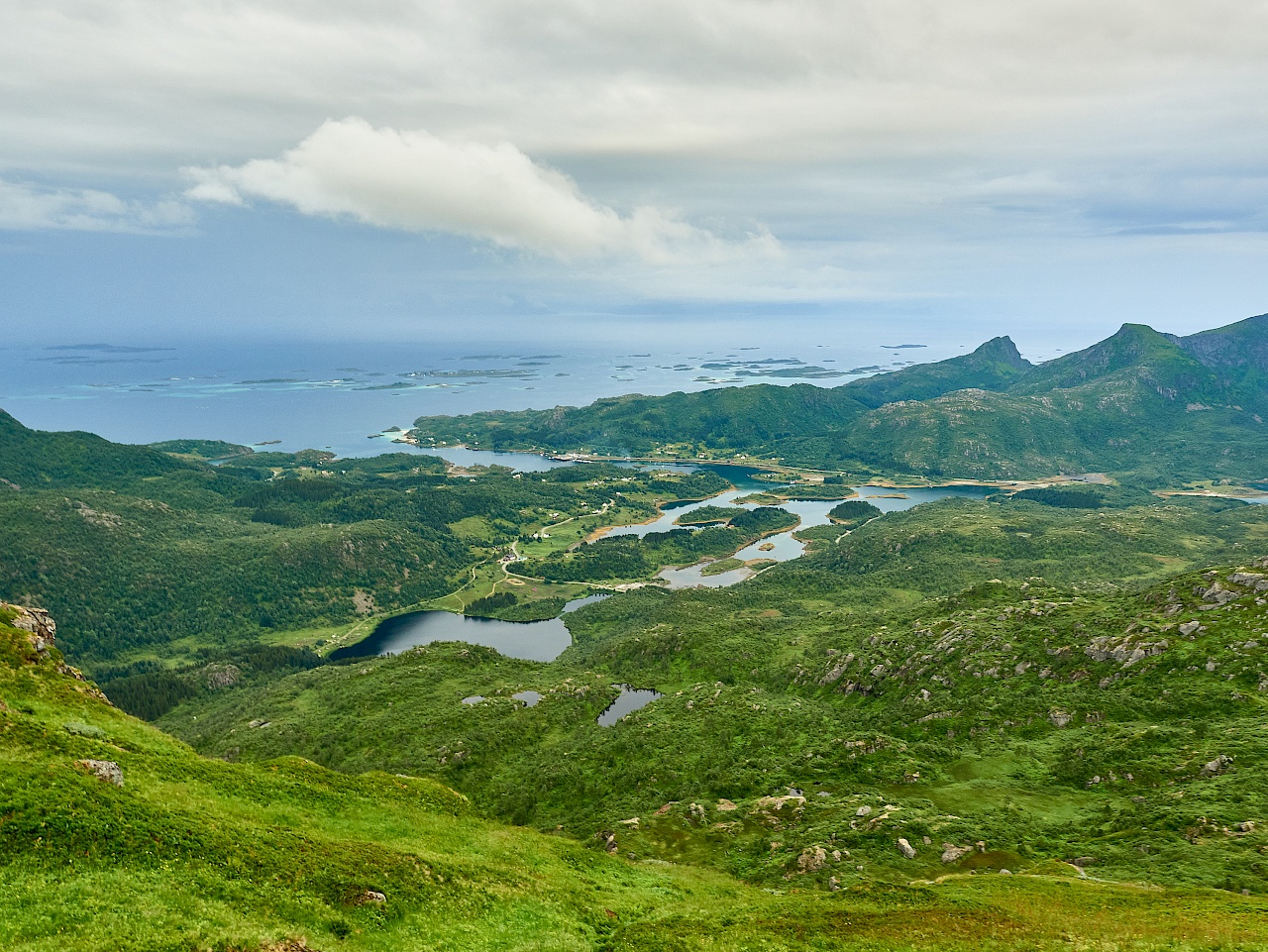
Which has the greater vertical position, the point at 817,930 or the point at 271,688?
the point at 817,930

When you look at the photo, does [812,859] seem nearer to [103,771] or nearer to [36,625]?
[103,771]

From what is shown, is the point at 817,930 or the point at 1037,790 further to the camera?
the point at 1037,790

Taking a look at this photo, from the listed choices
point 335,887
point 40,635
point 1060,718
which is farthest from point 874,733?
point 40,635

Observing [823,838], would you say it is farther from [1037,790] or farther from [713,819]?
[1037,790]

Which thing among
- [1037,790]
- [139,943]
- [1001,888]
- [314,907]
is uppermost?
[139,943]

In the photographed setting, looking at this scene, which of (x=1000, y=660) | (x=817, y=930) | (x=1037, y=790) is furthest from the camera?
(x=1000, y=660)

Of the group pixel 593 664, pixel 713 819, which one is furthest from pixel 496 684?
pixel 713 819

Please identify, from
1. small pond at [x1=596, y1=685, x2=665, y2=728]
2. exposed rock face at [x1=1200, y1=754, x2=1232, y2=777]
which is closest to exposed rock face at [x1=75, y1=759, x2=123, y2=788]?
small pond at [x1=596, y1=685, x2=665, y2=728]

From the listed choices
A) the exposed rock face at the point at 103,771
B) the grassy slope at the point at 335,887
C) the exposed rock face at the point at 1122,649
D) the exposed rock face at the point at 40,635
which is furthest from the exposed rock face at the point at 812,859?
the exposed rock face at the point at 40,635

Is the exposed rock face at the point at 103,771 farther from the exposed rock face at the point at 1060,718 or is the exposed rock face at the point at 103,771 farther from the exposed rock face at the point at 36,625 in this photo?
the exposed rock face at the point at 1060,718
